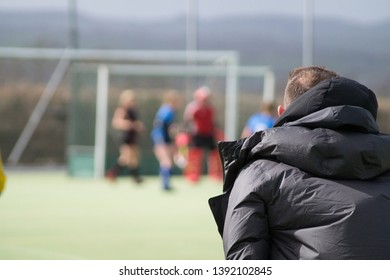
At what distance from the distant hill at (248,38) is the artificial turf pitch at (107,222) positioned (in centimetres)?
775

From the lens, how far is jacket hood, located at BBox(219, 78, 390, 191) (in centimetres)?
252

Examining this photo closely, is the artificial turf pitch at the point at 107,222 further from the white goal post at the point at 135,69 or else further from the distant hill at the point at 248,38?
the distant hill at the point at 248,38

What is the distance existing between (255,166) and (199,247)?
6.53m

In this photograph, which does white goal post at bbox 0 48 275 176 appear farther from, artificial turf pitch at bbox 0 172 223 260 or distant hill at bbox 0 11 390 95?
artificial turf pitch at bbox 0 172 223 260

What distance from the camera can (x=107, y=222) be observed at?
11703 mm

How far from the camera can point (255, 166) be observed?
2.59m

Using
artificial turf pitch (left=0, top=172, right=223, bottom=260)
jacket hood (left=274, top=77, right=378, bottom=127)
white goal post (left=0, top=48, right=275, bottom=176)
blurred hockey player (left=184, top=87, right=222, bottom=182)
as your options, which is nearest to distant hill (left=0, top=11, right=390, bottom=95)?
white goal post (left=0, top=48, right=275, bottom=176)

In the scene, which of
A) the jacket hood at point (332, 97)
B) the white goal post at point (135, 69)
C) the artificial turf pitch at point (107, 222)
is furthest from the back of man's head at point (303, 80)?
the white goal post at point (135, 69)

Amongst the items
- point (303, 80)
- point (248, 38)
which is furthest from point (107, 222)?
point (248, 38)

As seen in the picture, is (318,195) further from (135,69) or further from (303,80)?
(135,69)

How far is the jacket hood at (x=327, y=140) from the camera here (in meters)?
2.52

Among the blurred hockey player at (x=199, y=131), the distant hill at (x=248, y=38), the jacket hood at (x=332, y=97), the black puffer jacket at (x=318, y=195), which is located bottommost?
the blurred hockey player at (x=199, y=131)

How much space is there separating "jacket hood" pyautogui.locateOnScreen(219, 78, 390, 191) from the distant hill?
22.4m
